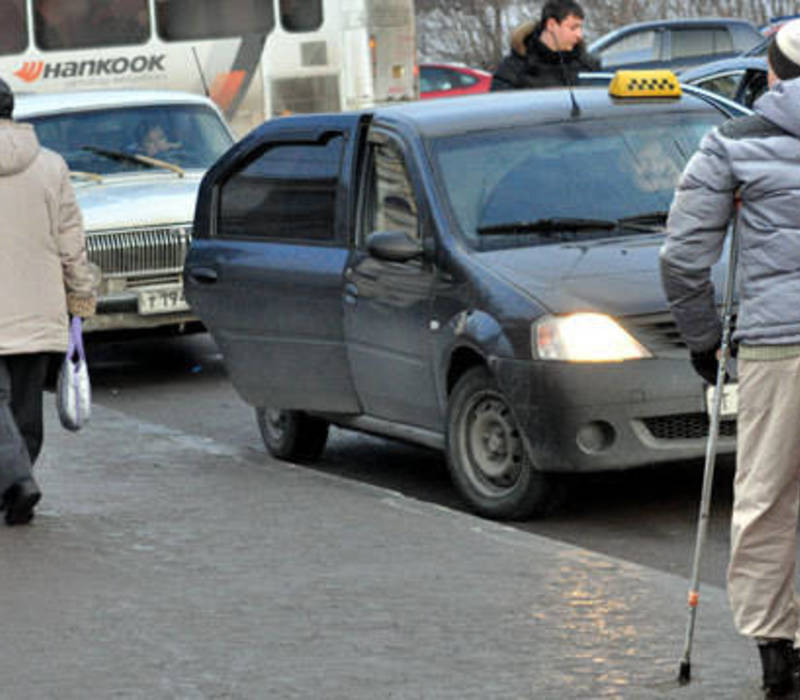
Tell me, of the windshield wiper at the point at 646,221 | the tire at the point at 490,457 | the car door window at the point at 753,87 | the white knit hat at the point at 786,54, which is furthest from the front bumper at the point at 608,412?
the car door window at the point at 753,87

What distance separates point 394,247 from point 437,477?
4.87 ft

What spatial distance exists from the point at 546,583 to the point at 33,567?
174 cm

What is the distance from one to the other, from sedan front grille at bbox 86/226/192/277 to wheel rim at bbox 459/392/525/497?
562cm

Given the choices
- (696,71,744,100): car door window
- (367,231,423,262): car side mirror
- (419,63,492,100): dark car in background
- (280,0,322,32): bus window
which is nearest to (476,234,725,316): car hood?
(367,231,423,262): car side mirror

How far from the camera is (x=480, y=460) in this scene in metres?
8.78

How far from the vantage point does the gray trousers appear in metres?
5.45

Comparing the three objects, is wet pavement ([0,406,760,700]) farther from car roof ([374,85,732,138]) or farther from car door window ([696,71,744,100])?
car door window ([696,71,744,100])

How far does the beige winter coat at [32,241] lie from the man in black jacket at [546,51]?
18.7 feet

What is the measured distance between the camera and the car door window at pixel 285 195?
391 inches

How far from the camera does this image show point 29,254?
8.57 metres

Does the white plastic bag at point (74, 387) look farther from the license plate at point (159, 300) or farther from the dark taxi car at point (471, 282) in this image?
the license plate at point (159, 300)

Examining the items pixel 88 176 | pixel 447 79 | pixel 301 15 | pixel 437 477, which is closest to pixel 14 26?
pixel 301 15

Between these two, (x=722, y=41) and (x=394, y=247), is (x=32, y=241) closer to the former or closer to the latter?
(x=394, y=247)

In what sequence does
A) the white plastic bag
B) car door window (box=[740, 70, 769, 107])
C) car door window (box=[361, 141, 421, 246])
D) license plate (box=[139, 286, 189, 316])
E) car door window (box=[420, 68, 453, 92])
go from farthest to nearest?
car door window (box=[420, 68, 453, 92]), car door window (box=[740, 70, 769, 107]), license plate (box=[139, 286, 189, 316]), car door window (box=[361, 141, 421, 246]), the white plastic bag
